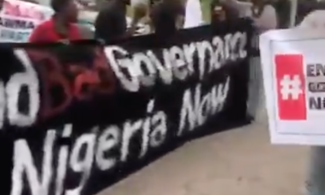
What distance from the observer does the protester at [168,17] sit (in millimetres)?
6715

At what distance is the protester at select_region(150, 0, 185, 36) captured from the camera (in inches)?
264

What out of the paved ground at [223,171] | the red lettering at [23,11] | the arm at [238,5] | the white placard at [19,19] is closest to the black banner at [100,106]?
the paved ground at [223,171]

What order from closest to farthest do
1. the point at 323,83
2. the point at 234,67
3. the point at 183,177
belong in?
1. the point at 323,83
2. the point at 183,177
3. the point at 234,67

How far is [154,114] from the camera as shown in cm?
566

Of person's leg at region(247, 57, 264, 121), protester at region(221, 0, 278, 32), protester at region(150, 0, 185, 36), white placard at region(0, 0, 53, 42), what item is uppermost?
protester at region(150, 0, 185, 36)

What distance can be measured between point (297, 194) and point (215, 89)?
6.38 feet

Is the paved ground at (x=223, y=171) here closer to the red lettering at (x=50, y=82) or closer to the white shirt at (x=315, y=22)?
the red lettering at (x=50, y=82)

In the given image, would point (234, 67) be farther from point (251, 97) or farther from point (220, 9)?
point (220, 9)

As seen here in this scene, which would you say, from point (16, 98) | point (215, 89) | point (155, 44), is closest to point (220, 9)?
point (215, 89)

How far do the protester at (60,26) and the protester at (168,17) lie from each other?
0.94m

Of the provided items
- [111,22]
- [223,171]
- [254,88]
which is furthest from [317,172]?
[254,88]

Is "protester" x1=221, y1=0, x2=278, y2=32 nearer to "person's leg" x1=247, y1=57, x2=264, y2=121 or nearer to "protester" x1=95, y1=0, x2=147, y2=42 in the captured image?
"person's leg" x1=247, y1=57, x2=264, y2=121

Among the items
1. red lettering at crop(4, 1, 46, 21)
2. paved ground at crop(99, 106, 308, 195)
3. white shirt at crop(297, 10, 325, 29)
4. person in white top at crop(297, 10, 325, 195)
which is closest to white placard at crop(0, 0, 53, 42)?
red lettering at crop(4, 1, 46, 21)

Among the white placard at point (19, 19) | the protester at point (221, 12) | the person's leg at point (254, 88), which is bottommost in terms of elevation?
the person's leg at point (254, 88)
